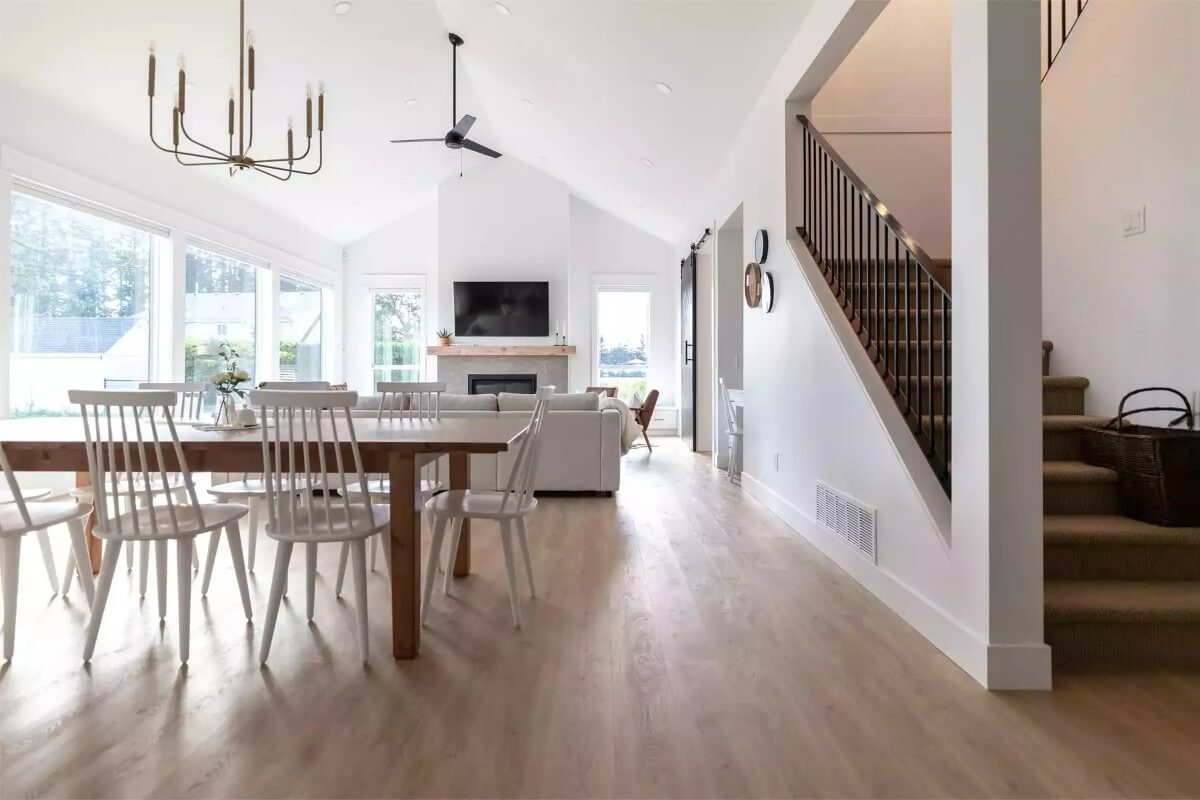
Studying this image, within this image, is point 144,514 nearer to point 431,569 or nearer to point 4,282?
point 431,569

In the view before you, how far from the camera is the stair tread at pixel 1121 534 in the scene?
7.59 ft

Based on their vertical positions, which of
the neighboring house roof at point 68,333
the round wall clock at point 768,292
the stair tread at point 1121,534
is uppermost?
the round wall clock at point 768,292

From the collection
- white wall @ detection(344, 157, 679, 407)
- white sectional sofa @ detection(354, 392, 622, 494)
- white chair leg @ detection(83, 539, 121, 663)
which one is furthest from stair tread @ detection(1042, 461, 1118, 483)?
white wall @ detection(344, 157, 679, 407)

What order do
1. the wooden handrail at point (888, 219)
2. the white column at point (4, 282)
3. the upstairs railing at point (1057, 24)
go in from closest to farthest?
the wooden handrail at point (888, 219), the upstairs railing at point (1057, 24), the white column at point (4, 282)

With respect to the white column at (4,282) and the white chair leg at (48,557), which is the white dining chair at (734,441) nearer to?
the white chair leg at (48,557)

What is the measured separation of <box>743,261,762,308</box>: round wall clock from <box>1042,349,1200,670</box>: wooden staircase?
2.16 meters

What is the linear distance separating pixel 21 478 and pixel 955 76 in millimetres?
5922

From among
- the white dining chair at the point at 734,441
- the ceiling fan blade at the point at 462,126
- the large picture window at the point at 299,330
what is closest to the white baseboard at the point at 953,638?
the white dining chair at the point at 734,441

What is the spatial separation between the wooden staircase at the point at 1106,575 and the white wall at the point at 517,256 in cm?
737

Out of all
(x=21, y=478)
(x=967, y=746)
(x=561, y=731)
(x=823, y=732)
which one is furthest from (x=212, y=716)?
(x=21, y=478)

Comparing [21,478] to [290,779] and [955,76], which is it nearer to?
[290,779]

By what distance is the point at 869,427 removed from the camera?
286cm

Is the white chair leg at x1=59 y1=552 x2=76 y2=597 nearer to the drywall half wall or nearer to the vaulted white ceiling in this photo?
the vaulted white ceiling

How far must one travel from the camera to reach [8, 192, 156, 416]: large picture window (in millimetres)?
4496
